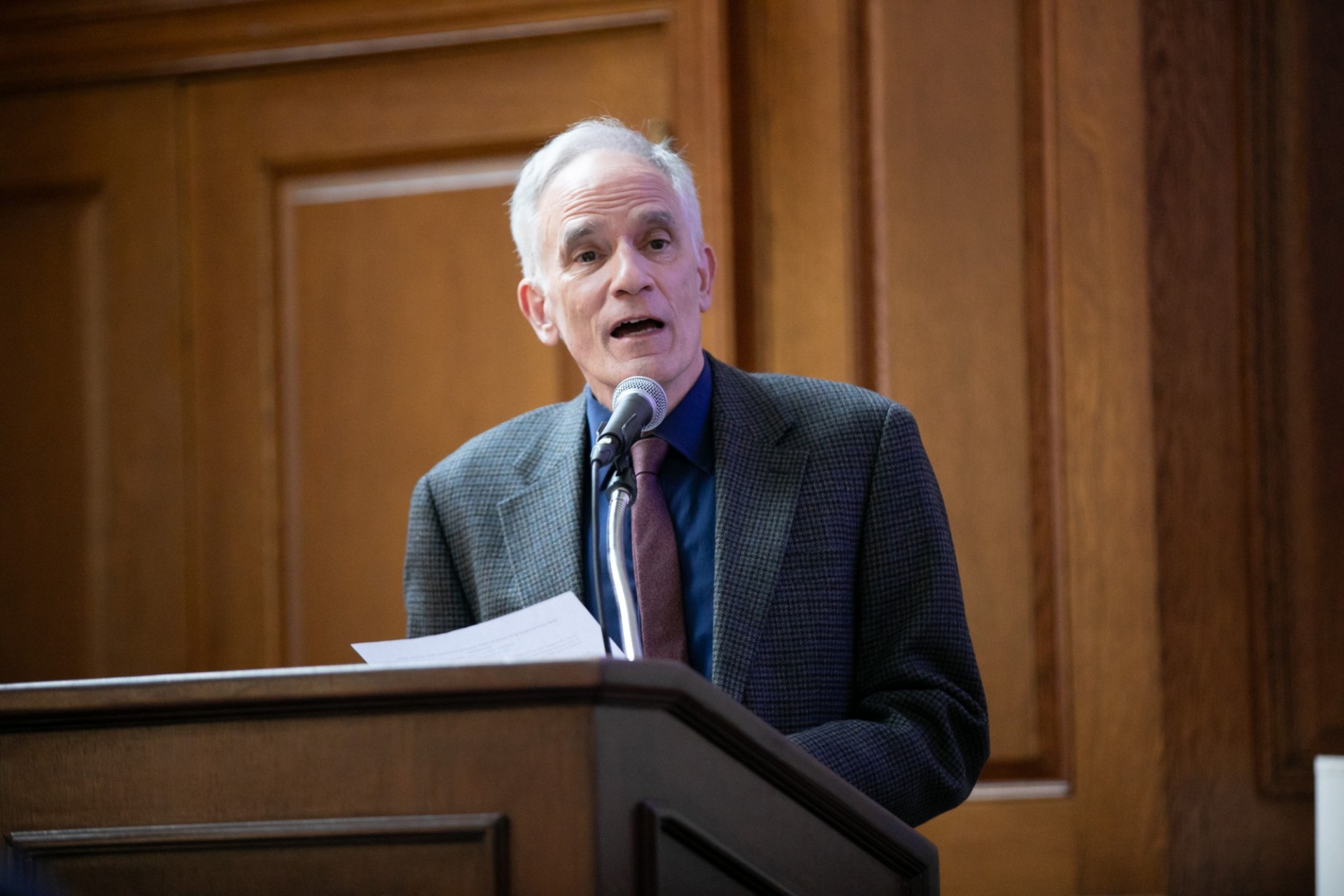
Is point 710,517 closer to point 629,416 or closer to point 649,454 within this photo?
point 649,454

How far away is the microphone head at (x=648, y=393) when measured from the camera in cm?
147

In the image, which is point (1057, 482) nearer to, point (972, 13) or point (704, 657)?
point (972, 13)

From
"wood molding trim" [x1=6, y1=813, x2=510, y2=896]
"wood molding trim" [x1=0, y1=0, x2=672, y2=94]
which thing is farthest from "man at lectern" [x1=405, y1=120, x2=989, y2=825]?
"wood molding trim" [x1=0, y1=0, x2=672, y2=94]

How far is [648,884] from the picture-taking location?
1032 millimetres

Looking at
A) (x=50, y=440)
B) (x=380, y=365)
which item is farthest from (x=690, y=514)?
(x=50, y=440)

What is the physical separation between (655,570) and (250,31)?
202 cm

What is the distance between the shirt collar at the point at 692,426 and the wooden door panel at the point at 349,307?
3.69 ft

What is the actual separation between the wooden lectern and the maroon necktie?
57cm

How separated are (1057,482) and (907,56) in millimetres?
897

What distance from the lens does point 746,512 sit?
1.78 metres

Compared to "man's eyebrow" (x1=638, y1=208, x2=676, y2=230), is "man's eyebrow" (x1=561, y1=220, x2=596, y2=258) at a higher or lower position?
lower

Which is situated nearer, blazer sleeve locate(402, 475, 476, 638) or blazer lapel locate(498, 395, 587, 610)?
blazer lapel locate(498, 395, 587, 610)

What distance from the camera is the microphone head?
1473mm

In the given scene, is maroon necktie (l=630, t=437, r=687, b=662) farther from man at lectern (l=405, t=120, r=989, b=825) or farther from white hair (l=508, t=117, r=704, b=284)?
white hair (l=508, t=117, r=704, b=284)
